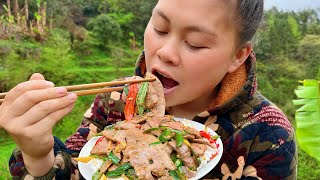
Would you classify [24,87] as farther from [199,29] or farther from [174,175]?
[199,29]

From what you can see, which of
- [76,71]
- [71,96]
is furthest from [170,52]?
[76,71]

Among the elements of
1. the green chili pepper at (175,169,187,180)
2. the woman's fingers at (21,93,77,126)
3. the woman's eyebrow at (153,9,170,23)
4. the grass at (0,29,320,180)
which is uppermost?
the woman's eyebrow at (153,9,170,23)

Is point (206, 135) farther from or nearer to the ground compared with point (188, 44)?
nearer to the ground

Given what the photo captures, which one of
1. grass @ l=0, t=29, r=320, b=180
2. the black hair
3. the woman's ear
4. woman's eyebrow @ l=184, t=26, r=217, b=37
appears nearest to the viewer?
woman's eyebrow @ l=184, t=26, r=217, b=37

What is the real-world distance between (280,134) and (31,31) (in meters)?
12.5

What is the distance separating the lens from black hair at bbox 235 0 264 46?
1716 millimetres

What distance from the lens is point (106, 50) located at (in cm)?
1725

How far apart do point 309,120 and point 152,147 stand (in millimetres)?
827

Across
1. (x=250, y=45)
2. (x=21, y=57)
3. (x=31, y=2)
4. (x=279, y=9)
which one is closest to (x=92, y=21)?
(x=31, y=2)

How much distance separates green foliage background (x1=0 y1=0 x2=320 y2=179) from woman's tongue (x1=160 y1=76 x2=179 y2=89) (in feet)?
24.0

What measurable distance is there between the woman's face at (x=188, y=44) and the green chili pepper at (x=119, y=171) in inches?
16.8

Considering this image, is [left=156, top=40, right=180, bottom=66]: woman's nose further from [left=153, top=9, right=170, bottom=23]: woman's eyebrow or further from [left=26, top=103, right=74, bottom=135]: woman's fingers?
[left=26, top=103, right=74, bottom=135]: woman's fingers

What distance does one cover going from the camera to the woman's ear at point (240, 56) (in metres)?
1.87

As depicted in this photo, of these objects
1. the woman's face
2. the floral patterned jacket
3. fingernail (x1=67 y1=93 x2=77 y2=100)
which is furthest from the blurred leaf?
fingernail (x1=67 y1=93 x2=77 y2=100)
